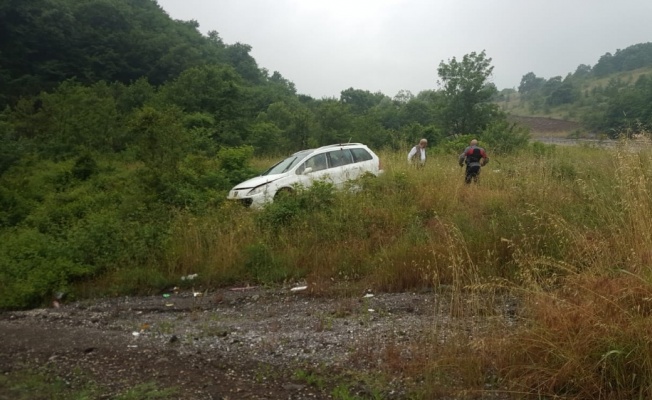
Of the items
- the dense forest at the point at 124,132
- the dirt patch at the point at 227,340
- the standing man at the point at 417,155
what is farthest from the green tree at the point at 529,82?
the dirt patch at the point at 227,340

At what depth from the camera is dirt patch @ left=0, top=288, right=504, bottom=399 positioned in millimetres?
4523

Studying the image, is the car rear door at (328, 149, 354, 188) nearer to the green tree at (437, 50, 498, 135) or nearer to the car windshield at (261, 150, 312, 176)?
the car windshield at (261, 150, 312, 176)

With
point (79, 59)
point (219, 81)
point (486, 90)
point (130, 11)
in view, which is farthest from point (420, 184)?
point (130, 11)

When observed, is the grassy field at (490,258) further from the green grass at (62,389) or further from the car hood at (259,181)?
the green grass at (62,389)

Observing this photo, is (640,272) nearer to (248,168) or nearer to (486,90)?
(248,168)

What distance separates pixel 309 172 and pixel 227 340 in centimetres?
757

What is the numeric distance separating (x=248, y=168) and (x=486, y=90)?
22050 mm

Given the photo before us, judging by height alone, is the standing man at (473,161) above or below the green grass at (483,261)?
above

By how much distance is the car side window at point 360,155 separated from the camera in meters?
14.2

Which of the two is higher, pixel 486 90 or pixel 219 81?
pixel 219 81

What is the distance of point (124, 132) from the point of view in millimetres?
20781

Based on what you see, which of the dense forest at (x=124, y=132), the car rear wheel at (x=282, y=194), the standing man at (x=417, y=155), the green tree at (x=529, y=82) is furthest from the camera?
the green tree at (x=529, y=82)

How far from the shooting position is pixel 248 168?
14562 mm

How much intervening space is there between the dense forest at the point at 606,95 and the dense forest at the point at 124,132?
293 millimetres
